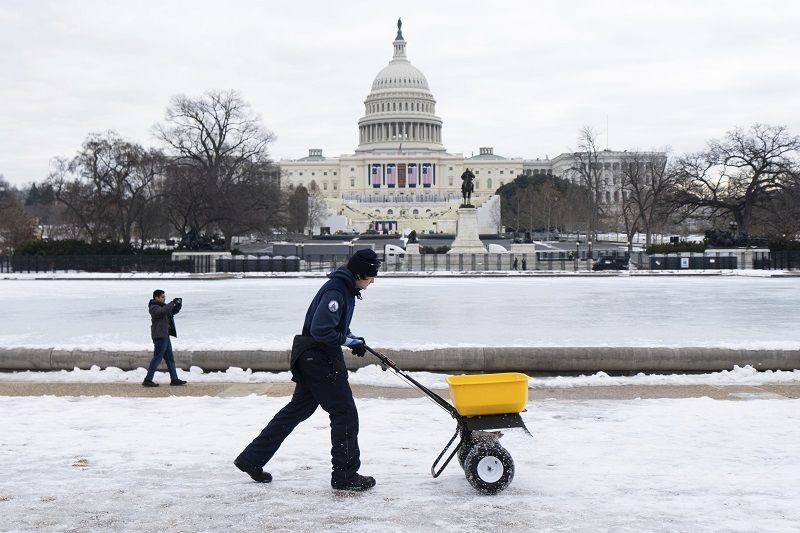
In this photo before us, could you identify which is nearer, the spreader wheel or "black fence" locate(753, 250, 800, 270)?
the spreader wheel

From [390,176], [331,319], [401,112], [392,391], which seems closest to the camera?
[331,319]

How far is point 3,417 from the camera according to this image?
8.62 metres

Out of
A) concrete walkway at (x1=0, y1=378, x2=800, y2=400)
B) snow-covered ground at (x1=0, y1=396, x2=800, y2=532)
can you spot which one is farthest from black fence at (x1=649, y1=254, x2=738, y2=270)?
snow-covered ground at (x1=0, y1=396, x2=800, y2=532)

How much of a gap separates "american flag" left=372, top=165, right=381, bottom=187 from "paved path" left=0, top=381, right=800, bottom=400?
153983mm

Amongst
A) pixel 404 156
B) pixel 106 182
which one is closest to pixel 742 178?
pixel 106 182

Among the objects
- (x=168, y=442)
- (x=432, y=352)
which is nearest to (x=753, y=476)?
(x=168, y=442)

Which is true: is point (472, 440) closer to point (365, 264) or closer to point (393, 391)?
point (365, 264)

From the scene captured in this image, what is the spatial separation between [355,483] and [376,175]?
15952 cm

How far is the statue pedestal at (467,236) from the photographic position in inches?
2119

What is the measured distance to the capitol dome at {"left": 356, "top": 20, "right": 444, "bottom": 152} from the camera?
6299 inches

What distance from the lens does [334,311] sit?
619cm

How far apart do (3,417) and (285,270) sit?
3551 cm

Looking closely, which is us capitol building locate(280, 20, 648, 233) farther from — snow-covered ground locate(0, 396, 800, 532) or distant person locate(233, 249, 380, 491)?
distant person locate(233, 249, 380, 491)

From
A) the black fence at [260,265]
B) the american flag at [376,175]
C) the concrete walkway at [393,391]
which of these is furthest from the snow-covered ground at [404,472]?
the american flag at [376,175]
